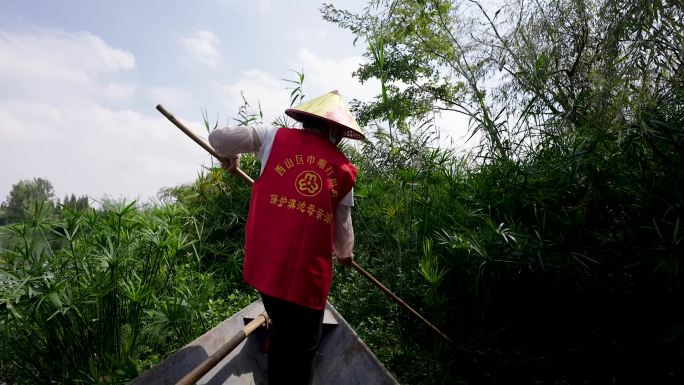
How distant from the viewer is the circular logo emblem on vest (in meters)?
2.06

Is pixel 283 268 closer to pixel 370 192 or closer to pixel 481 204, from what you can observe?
pixel 481 204

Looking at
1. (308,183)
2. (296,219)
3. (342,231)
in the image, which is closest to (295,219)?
(296,219)

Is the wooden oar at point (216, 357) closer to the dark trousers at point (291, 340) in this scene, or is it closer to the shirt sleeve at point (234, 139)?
the dark trousers at point (291, 340)

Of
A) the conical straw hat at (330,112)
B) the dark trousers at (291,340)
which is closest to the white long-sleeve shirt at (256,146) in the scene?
the conical straw hat at (330,112)

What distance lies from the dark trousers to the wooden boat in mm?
458

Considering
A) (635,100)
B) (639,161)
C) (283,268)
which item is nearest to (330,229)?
(283,268)

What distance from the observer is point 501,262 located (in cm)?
286

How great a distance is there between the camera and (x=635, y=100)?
2.67 metres

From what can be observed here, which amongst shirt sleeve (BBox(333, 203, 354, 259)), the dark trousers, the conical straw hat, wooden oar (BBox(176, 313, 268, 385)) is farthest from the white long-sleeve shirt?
wooden oar (BBox(176, 313, 268, 385))

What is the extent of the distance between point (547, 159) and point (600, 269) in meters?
0.77

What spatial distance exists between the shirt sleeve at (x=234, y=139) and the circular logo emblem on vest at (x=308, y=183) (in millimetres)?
336

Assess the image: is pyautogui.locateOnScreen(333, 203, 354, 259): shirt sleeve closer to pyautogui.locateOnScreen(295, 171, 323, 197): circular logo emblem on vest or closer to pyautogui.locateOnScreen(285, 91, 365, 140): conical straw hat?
pyautogui.locateOnScreen(295, 171, 323, 197): circular logo emblem on vest

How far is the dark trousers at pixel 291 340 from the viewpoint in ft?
6.95

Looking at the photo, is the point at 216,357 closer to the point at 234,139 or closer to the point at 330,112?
the point at 234,139
